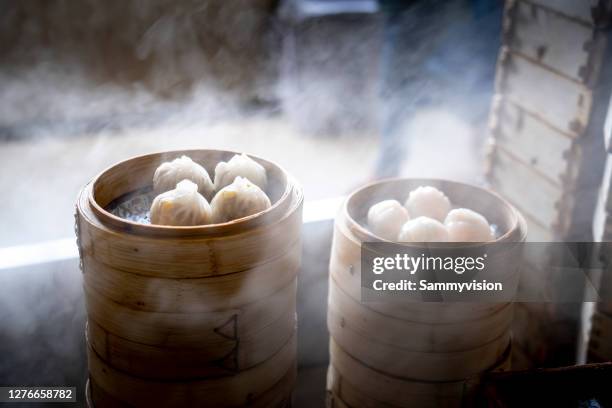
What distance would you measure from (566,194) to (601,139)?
0.90 feet

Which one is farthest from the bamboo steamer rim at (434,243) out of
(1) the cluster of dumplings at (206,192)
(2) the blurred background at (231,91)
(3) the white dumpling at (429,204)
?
(2) the blurred background at (231,91)

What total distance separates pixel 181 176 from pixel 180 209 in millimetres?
233

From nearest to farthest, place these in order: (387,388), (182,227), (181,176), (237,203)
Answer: (182,227)
(237,203)
(181,176)
(387,388)

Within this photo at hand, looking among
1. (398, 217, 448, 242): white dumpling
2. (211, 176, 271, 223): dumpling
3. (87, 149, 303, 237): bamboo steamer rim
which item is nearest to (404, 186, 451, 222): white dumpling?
(398, 217, 448, 242): white dumpling

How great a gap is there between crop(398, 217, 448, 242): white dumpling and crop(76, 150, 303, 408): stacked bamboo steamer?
35 cm

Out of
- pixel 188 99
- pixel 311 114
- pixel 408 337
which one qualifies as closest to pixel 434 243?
pixel 408 337

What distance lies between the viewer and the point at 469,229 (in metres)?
1.86

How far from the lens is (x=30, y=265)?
219 centimetres

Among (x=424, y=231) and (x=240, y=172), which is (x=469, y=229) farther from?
(x=240, y=172)

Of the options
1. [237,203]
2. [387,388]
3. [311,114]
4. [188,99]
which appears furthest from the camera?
[188,99]

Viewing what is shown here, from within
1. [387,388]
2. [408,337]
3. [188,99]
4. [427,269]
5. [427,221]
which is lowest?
[188,99]

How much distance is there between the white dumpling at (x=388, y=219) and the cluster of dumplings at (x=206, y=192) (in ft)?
1.27

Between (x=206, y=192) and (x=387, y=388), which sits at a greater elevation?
(x=206, y=192)

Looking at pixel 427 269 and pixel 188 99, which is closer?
pixel 427 269
